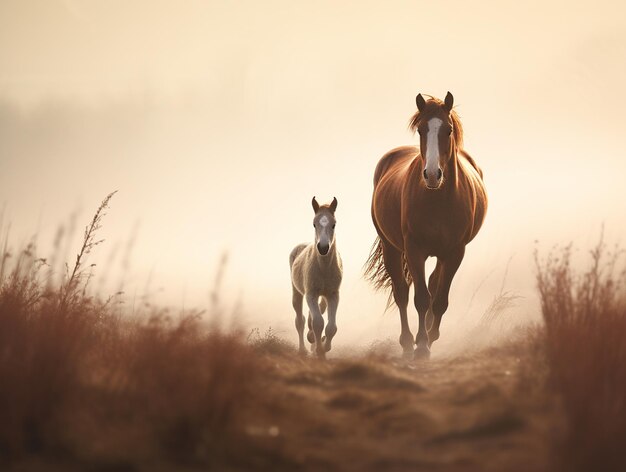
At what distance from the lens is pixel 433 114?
26.9ft

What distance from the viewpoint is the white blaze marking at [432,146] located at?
7.71 metres

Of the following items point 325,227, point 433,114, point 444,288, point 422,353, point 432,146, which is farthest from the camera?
point 325,227

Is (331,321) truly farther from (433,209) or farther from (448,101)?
(448,101)

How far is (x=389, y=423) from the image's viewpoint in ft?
15.7

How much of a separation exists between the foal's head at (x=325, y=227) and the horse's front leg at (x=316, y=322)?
0.89 meters

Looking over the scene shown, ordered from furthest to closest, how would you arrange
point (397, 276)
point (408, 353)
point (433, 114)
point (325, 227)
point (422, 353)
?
point (397, 276) < point (325, 227) < point (408, 353) < point (422, 353) < point (433, 114)

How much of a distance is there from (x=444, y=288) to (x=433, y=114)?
2119mm

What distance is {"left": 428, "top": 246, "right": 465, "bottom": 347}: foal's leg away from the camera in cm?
883

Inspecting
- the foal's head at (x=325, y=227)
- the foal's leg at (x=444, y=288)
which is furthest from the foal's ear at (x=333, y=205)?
the foal's leg at (x=444, y=288)

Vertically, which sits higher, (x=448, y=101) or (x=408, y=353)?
(x=448, y=101)

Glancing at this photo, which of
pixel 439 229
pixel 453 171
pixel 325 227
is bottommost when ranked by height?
pixel 439 229

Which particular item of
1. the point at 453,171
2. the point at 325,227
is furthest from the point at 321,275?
the point at 453,171

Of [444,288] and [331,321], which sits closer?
[444,288]

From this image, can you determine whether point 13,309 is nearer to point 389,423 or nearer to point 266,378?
point 266,378
